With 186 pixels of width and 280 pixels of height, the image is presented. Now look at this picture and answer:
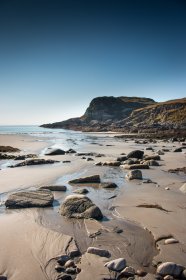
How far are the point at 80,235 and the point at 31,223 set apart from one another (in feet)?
4.26

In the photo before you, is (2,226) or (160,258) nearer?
(160,258)

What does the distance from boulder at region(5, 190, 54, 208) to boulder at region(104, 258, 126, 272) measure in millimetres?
3439

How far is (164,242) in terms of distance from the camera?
201 inches

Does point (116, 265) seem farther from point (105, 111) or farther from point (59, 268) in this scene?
point (105, 111)

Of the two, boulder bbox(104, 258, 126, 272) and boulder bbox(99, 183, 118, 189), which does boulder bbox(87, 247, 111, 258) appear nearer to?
boulder bbox(104, 258, 126, 272)

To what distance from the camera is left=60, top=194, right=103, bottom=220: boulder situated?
634 centimetres

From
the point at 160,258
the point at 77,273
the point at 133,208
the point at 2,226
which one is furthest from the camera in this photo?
the point at 133,208

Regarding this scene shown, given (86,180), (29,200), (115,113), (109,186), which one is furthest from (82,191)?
(115,113)

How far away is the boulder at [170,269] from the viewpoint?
13.1 ft

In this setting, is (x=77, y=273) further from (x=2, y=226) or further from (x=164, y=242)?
(x=2, y=226)

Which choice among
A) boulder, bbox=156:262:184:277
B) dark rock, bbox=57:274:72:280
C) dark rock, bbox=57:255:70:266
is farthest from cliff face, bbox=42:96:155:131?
dark rock, bbox=57:274:72:280

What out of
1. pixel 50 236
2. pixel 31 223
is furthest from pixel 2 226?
pixel 50 236

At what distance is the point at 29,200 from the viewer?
734 cm

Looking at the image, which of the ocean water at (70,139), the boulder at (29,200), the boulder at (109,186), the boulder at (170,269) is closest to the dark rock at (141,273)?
the boulder at (170,269)
